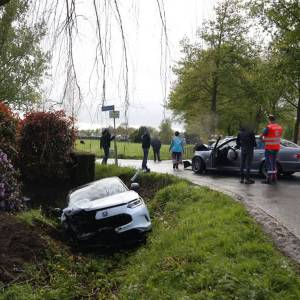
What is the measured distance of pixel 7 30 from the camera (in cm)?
480

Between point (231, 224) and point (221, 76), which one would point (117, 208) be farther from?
point (221, 76)

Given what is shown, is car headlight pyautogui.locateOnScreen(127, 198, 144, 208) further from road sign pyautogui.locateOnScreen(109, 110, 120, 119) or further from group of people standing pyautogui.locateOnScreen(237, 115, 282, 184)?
group of people standing pyautogui.locateOnScreen(237, 115, 282, 184)

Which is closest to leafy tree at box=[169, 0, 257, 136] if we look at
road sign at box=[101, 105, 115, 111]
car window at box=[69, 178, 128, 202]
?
car window at box=[69, 178, 128, 202]

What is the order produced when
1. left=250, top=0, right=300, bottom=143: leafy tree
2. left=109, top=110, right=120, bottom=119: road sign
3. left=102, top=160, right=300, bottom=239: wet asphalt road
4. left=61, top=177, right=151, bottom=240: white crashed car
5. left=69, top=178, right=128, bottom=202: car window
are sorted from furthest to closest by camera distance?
left=250, top=0, right=300, bottom=143: leafy tree < left=69, top=178, right=128, bottom=202: car window < left=61, top=177, right=151, bottom=240: white crashed car < left=102, top=160, right=300, bottom=239: wet asphalt road < left=109, top=110, right=120, bottom=119: road sign

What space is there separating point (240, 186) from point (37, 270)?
7390 millimetres

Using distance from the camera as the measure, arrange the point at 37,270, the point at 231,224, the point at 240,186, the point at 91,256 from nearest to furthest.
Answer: the point at 37,270 < the point at 231,224 < the point at 91,256 < the point at 240,186

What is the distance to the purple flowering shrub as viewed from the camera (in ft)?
34.2

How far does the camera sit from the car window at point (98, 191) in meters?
9.87

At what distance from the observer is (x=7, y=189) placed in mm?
10672

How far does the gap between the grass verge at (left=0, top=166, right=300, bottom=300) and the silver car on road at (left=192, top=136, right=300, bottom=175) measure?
19.1 ft

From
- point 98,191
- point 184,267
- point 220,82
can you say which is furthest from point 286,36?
point 184,267

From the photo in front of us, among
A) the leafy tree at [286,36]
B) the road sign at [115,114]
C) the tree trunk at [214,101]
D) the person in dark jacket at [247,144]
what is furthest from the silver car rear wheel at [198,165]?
the tree trunk at [214,101]

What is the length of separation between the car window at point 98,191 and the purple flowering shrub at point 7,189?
4.85ft

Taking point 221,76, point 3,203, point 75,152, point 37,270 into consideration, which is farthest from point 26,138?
point 221,76
